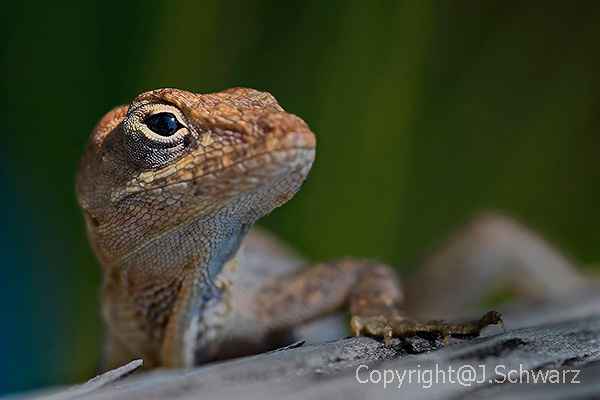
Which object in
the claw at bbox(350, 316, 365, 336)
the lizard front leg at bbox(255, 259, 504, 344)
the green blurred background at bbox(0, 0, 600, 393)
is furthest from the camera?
the green blurred background at bbox(0, 0, 600, 393)

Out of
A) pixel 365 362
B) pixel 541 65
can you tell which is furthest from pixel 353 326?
pixel 541 65

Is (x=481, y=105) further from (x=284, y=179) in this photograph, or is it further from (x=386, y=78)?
(x=284, y=179)

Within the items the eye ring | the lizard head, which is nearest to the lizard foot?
the lizard head

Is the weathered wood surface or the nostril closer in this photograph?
the weathered wood surface

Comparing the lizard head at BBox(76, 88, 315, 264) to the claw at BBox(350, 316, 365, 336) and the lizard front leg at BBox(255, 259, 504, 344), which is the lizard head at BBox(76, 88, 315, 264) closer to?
the claw at BBox(350, 316, 365, 336)

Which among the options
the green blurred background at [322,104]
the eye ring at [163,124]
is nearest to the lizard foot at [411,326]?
the eye ring at [163,124]

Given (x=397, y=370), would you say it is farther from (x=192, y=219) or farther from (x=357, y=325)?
(x=192, y=219)
